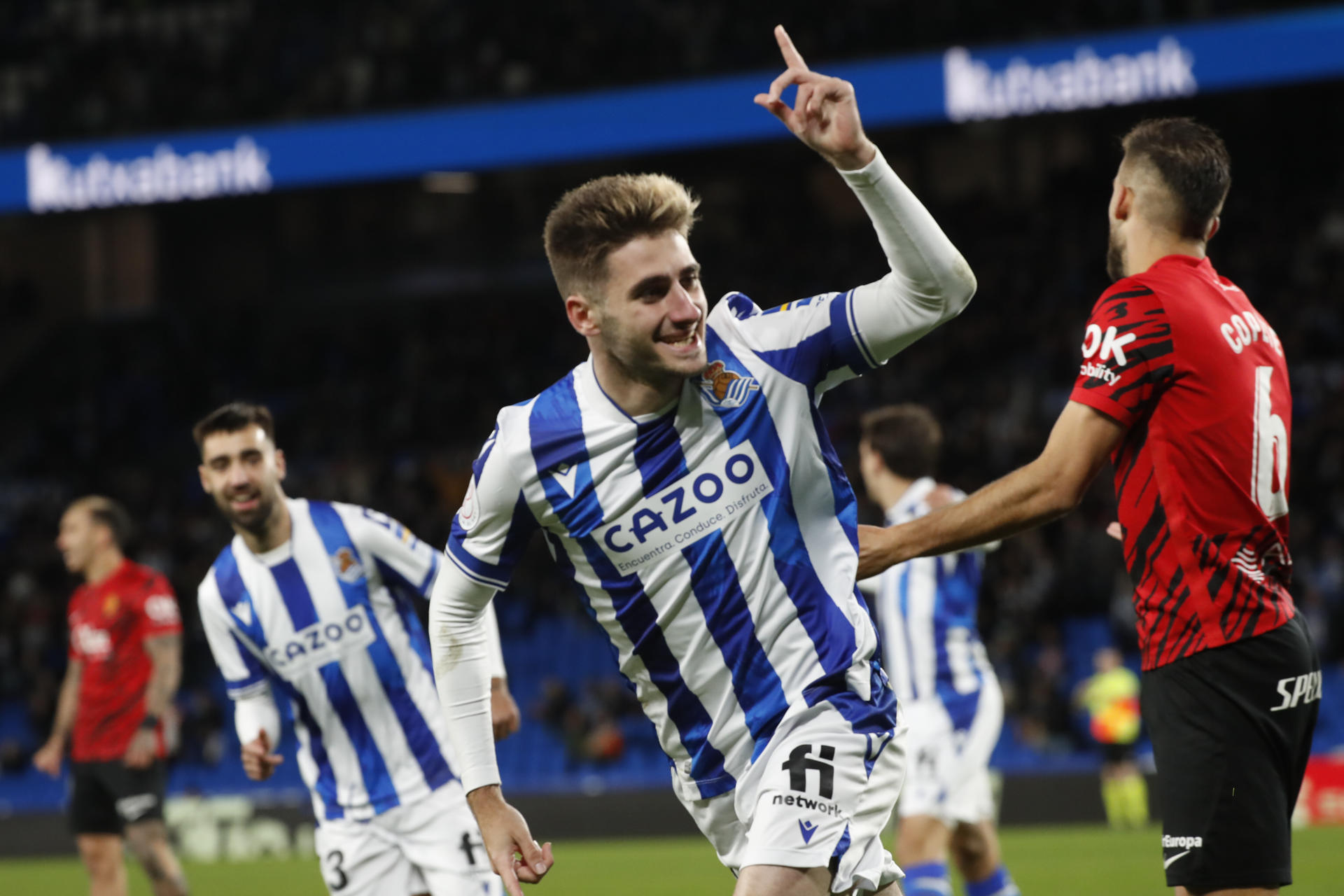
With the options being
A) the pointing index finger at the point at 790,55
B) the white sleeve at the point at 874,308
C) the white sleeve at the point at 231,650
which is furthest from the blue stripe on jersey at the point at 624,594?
the white sleeve at the point at 231,650

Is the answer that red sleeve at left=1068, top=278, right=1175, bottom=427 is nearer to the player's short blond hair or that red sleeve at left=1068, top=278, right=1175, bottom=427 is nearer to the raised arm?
the raised arm

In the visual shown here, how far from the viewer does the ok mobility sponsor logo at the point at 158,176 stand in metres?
18.0

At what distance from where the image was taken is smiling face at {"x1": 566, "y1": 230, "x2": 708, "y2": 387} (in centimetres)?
357

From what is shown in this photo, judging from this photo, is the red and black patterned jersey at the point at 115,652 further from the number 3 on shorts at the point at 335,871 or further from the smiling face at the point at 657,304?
the smiling face at the point at 657,304

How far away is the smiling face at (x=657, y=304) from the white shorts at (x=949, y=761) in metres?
3.74

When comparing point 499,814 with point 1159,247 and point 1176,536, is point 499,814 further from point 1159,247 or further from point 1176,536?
point 1159,247

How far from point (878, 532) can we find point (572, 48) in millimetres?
16390

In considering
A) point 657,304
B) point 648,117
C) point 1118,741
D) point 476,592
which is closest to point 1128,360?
point 657,304

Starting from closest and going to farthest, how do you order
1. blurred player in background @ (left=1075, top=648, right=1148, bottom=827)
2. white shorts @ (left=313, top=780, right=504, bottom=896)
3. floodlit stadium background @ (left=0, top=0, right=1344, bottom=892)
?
white shorts @ (left=313, top=780, right=504, bottom=896)
blurred player in background @ (left=1075, top=648, right=1148, bottom=827)
floodlit stadium background @ (left=0, top=0, right=1344, bottom=892)

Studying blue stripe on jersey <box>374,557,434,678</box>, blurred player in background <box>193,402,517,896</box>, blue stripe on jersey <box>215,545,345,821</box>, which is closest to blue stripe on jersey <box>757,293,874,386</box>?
blurred player in background <box>193,402,517,896</box>

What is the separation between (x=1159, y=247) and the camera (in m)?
3.92

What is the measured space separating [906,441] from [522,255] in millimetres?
18385

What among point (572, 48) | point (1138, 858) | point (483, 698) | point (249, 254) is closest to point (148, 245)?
point (249, 254)

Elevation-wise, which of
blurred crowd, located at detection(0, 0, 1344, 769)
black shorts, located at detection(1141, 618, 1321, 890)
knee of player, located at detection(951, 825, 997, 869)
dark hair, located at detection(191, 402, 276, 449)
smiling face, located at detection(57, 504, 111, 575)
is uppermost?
blurred crowd, located at detection(0, 0, 1344, 769)
